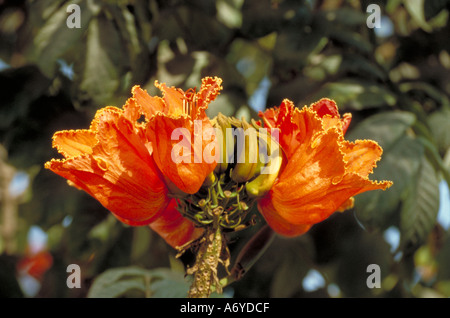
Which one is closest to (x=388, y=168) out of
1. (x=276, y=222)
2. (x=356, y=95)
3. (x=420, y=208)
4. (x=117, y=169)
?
(x=420, y=208)

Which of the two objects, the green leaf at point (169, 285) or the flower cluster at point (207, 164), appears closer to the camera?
the flower cluster at point (207, 164)

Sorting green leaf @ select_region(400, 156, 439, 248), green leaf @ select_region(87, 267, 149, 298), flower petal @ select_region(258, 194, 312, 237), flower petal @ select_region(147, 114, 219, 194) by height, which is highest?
A: flower petal @ select_region(147, 114, 219, 194)

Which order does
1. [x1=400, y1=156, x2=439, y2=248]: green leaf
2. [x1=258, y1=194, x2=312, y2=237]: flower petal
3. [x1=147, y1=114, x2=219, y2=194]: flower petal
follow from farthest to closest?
1. [x1=400, y1=156, x2=439, y2=248]: green leaf
2. [x1=258, y1=194, x2=312, y2=237]: flower petal
3. [x1=147, y1=114, x2=219, y2=194]: flower petal

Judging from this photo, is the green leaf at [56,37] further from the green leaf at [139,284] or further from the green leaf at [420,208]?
the green leaf at [420,208]

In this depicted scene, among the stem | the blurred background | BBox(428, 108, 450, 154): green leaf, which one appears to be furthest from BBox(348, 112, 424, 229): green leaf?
the stem

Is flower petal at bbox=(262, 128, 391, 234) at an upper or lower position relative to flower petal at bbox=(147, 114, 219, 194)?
lower

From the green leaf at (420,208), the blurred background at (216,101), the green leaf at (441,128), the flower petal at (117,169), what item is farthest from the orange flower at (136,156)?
the green leaf at (441,128)

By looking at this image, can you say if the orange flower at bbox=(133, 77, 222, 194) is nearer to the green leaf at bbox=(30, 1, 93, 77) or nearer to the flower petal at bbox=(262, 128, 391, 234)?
the flower petal at bbox=(262, 128, 391, 234)

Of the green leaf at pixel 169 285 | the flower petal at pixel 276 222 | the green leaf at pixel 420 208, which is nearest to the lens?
the flower petal at pixel 276 222
